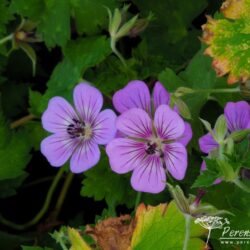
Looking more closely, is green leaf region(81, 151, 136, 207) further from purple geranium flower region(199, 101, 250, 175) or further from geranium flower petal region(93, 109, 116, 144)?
purple geranium flower region(199, 101, 250, 175)

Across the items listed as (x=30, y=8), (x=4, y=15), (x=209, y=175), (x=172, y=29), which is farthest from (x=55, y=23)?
(x=209, y=175)

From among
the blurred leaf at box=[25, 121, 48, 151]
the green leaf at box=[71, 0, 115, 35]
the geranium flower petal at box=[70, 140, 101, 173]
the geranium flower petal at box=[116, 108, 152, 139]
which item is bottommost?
the blurred leaf at box=[25, 121, 48, 151]

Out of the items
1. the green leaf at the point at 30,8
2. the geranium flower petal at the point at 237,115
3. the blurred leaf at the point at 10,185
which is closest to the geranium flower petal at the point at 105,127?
the geranium flower petal at the point at 237,115

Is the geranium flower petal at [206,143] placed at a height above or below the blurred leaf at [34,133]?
above

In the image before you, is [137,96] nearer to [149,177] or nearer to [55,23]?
[149,177]

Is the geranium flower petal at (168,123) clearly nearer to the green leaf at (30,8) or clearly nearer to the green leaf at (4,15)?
the green leaf at (30,8)

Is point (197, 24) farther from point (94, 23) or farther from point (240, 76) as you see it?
point (240, 76)

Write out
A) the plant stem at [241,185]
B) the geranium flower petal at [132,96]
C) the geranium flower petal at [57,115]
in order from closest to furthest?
the plant stem at [241,185], the geranium flower petal at [132,96], the geranium flower petal at [57,115]

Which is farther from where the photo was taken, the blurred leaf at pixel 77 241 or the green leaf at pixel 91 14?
the green leaf at pixel 91 14

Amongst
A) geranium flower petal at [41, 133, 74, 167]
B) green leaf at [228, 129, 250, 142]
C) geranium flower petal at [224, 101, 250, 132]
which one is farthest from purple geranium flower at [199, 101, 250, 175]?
geranium flower petal at [41, 133, 74, 167]
